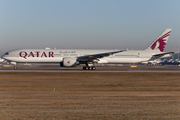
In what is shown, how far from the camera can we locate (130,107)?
11.9m

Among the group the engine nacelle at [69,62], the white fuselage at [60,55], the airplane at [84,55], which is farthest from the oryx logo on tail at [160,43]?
the engine nacelle at [69,62]

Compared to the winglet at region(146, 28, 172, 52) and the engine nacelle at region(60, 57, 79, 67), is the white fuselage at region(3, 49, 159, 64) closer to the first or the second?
the engine nacelle at region(60, 57, 79, 67)

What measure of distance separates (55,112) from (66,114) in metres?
0.70

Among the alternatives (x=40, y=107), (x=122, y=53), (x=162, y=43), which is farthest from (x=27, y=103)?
(x=162, y=43)

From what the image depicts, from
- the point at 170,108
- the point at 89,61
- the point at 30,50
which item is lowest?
the point at 170,108

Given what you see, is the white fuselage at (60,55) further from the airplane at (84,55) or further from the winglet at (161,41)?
the winglet at (161,41)

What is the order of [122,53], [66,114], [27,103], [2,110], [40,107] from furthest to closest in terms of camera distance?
[122,53] → [27,103] → [40,107] → [2,110] → [66,114]

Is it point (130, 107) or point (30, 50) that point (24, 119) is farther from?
point (30, 50)

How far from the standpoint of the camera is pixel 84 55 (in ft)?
153

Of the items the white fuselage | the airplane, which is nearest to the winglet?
the airplane

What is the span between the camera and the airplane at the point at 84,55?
44.6 meters

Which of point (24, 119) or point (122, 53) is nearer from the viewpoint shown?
point (24, 119)

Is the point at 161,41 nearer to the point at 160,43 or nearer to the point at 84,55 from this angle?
the point at 160,43

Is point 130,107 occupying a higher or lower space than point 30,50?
lower
